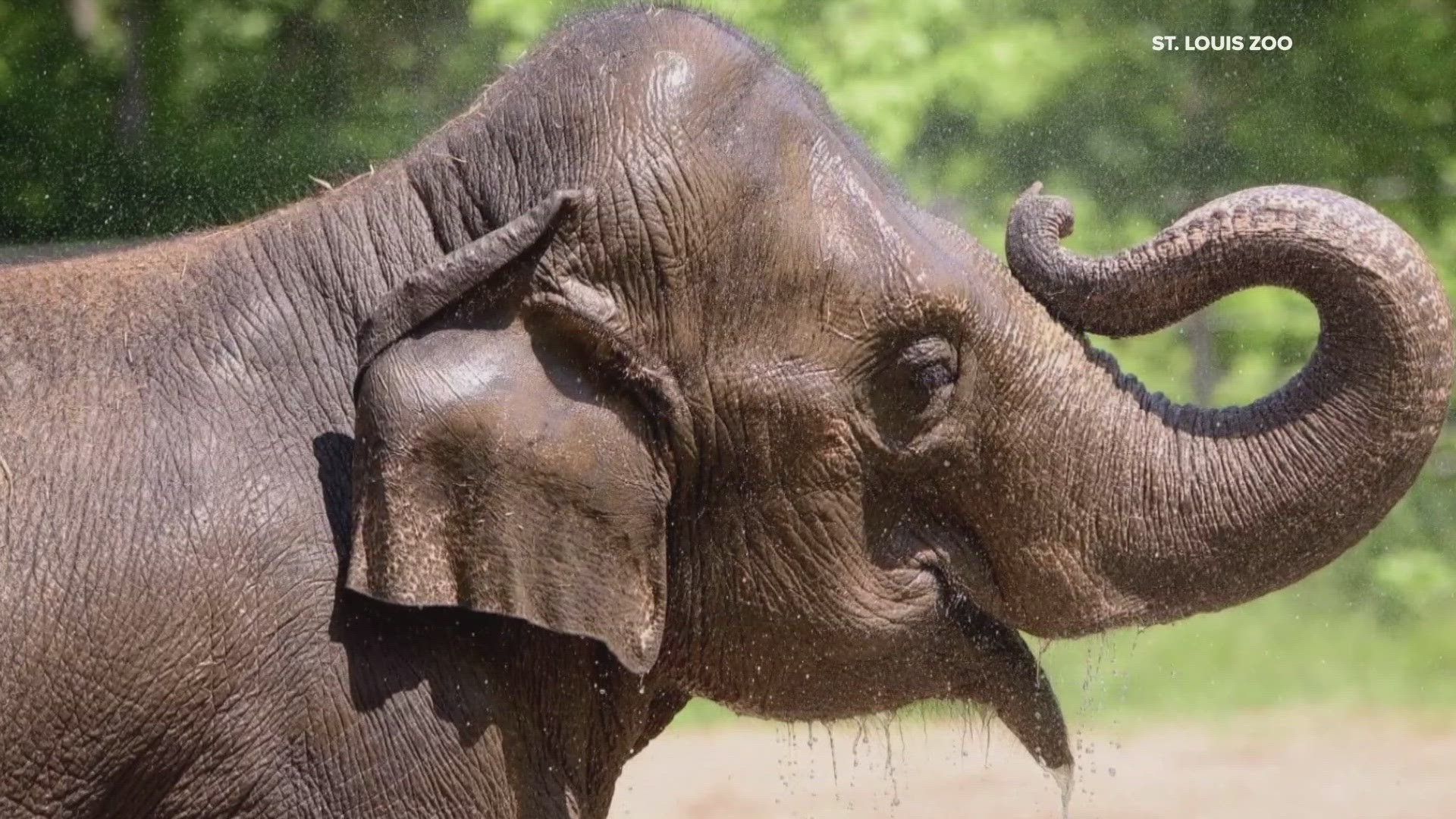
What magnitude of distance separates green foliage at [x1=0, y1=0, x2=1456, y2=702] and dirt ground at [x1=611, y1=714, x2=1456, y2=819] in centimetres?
162

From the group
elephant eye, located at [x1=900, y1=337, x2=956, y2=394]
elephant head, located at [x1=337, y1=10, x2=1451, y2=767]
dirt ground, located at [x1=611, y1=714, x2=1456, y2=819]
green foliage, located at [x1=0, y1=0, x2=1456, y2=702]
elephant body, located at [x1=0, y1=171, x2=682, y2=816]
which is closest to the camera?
elephant body, located at [x1=0, y1=171, x2=682, y2=816]

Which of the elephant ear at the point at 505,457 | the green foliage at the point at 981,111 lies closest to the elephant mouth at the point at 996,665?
the elephant ear at the point at 505,457

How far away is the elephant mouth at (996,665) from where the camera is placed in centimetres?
316

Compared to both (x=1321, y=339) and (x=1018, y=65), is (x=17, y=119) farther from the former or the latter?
(x=1321, y=339)

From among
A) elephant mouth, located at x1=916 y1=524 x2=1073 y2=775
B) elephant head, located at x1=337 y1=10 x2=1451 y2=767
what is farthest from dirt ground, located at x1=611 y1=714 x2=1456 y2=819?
elephant head, located at x1=337 y1=10 x2=1451 y2=767

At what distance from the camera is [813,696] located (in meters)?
3.19

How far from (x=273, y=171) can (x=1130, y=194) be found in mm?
4598

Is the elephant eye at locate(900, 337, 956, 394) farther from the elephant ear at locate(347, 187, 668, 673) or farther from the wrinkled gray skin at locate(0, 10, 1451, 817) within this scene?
the elephant ear at locate(347, 187, 668, 673)

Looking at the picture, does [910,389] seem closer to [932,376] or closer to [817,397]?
[932,376]

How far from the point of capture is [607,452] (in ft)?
9.71

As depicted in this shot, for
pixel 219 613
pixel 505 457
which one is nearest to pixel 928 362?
pixel 505 457

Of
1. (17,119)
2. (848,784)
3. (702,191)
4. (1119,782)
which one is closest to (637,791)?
(848,784)

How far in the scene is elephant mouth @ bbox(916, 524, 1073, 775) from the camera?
3.16 meters

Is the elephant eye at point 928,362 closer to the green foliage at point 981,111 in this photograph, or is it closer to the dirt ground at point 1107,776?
the dirt ground at point 1107,776
